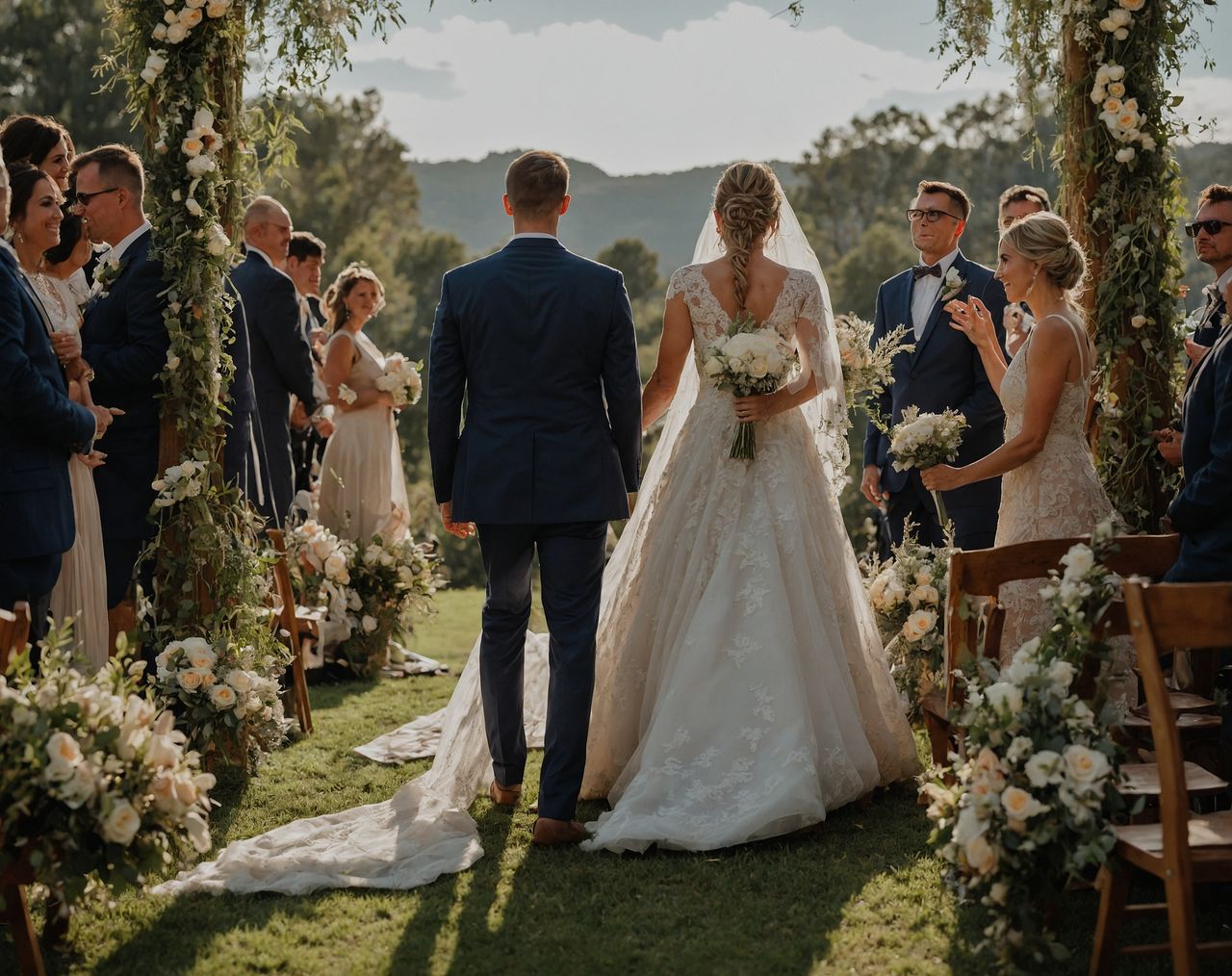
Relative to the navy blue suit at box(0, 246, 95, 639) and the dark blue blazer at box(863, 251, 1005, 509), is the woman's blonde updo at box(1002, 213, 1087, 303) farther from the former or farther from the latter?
the navy blue suit at box(0, 246, 95, 639)

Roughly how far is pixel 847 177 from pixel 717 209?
33.2 m

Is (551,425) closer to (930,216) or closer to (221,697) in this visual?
(221,697)

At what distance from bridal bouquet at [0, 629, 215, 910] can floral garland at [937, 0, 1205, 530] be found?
390 cm

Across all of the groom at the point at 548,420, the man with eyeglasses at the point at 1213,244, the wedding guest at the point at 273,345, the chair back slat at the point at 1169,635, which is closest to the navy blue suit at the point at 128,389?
the groom at the point at 548,420

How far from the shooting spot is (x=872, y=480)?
637 centimetres

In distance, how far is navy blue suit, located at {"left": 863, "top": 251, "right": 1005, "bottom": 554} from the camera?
596 cm

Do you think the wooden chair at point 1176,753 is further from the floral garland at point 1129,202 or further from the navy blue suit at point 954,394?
the navy blue suit at point 954,394

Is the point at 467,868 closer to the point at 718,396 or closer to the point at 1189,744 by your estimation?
the point at 718,396

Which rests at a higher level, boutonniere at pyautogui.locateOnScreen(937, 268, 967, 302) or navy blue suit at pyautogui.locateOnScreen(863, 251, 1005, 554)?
boutonniere at pyautogui.locateOnScreen(937, 268, 967, 302)

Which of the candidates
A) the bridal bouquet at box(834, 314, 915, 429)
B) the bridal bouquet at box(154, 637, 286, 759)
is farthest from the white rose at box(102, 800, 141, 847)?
the bridal bouquet at box(834, 314, 915, 429)

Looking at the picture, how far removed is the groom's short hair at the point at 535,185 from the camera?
4461 mm

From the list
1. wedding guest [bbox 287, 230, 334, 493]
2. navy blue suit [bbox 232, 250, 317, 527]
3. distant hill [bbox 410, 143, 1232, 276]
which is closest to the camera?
navy blue suit [bbox 232, 250, 317, 527]

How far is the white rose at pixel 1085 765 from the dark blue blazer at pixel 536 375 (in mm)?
1854

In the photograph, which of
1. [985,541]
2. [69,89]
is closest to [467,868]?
[985,541]
